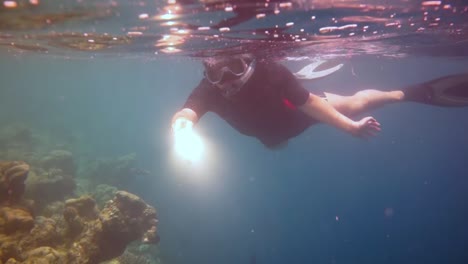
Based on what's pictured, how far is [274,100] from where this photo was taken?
24.5 ft

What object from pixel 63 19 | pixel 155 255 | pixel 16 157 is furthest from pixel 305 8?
pixel 16 157

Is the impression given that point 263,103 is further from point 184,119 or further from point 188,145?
point 188,145

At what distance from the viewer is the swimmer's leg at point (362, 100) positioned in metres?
8.76

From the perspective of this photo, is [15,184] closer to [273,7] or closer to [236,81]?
[236,81]

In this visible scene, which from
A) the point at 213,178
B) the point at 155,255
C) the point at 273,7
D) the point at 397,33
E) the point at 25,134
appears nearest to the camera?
the point at 273,7

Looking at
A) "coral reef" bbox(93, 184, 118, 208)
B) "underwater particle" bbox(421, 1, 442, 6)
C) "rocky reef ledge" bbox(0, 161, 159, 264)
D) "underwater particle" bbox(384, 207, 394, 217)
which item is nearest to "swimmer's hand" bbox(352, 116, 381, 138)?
"underwater particle" bbox(421, 1, 442, 6)

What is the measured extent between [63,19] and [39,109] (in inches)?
2055

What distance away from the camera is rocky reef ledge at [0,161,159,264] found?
843cm

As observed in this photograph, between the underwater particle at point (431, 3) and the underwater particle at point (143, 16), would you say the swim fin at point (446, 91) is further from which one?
the underwater particle at point (143, 16)

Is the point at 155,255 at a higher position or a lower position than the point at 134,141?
higher

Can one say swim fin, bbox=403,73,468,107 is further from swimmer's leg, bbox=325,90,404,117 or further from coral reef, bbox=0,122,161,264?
coral reef, bbox=0,122,161,264

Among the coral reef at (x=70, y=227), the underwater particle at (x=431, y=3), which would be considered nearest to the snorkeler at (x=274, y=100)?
the underwater particle at (x=431, y=3)

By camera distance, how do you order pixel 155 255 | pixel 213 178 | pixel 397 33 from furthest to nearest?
pixel 213 178 → pixel 155 255 → pixel 397 33

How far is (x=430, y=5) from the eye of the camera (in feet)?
30.7
